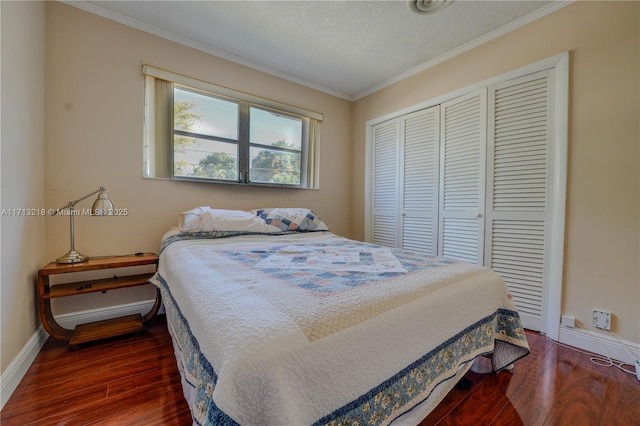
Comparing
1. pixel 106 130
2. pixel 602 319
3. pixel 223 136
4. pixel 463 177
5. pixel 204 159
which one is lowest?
pixel 602 319

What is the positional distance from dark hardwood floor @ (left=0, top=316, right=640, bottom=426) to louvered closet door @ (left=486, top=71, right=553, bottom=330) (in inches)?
22.4

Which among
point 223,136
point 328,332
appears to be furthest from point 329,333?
point 223,136

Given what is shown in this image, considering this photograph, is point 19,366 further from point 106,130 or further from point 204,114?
point 204,114

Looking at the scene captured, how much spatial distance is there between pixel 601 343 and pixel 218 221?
9.63 feet

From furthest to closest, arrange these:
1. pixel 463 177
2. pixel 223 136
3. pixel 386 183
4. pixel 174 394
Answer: pixel 386 183
pixel 223 136
pixel 463 177
pixel 174 394

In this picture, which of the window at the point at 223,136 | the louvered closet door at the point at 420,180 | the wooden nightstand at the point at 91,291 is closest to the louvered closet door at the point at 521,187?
the louvered closet door at the point at 420,180

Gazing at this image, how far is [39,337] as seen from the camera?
1.78 metres

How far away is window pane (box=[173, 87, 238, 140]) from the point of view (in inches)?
98.0

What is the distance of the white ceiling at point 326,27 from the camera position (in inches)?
80.3

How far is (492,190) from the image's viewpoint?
2.34 meters

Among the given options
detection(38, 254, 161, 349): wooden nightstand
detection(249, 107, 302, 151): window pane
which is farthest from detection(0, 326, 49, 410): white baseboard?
detection(249, 107, 302, 151): window pane

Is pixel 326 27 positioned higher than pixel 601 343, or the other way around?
pixel 326 27

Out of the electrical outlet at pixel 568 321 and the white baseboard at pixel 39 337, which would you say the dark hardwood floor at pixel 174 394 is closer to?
the white baseboard at pixel 39 337

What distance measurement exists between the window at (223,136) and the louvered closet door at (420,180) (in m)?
1.12
